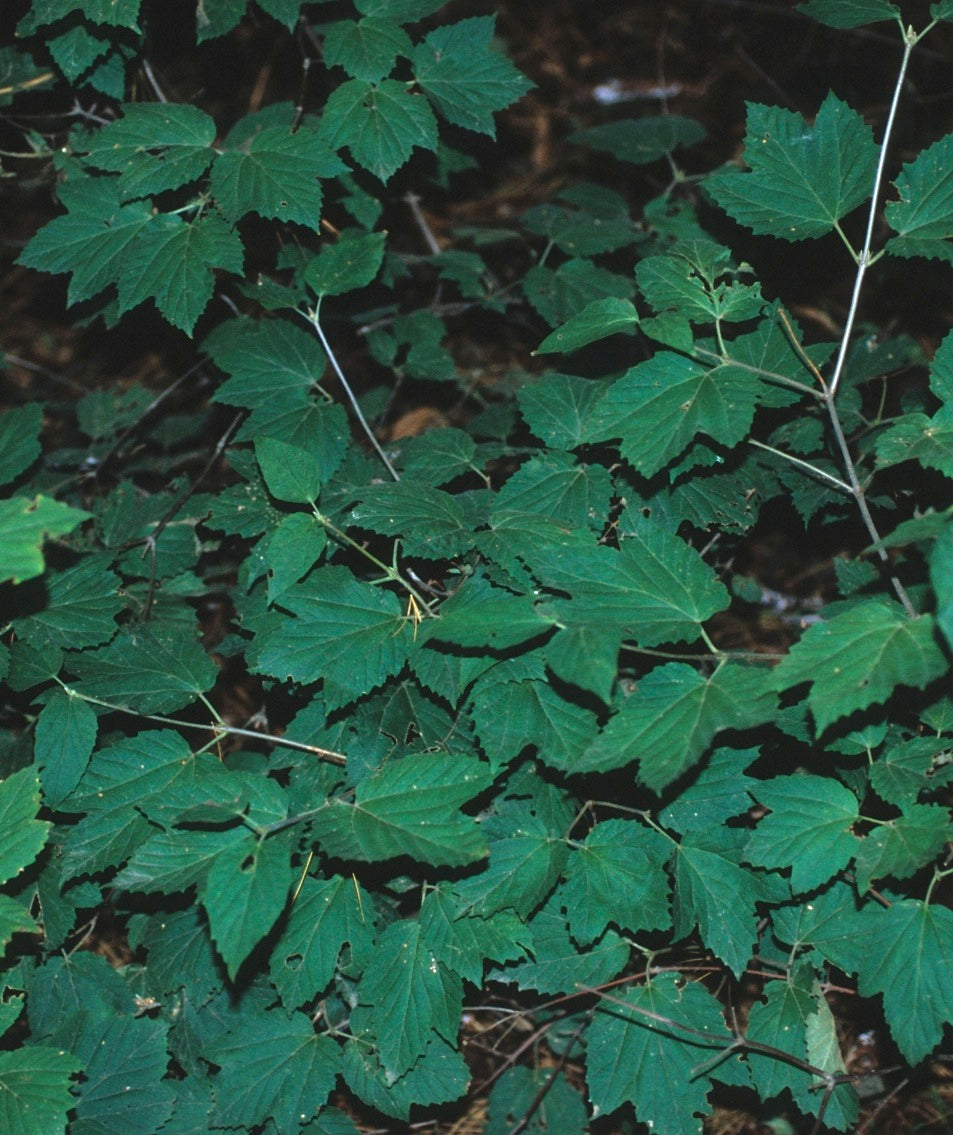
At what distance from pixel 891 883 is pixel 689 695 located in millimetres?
806

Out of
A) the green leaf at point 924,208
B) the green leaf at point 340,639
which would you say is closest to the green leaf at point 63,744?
the green leaf at point 340,639

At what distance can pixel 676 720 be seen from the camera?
1.95 m

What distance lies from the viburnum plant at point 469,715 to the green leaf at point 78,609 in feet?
0.04

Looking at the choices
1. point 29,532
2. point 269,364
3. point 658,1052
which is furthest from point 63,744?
point 658,1052

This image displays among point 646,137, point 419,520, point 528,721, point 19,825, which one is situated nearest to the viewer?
point 528,721

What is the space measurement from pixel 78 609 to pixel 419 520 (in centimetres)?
96

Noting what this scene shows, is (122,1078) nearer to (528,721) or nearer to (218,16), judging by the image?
(528,721)

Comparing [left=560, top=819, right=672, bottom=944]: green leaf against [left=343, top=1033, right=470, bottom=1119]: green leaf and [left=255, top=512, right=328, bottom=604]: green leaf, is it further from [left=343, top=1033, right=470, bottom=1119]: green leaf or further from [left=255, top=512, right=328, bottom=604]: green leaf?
[left=255, top=512, right=328, bottom=604]: green leaf

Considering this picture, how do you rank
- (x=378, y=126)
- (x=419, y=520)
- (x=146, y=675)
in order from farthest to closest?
(x=378, y=126)
(x=146, y=675)
(x=419, y=520)

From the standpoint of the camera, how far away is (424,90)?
9.45 ft

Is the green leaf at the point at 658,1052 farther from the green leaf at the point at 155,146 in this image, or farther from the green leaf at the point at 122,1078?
the green leaf at the point at 155,146

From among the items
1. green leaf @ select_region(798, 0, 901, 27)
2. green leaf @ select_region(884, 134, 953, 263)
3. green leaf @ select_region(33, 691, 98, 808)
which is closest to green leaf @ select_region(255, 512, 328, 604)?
green leaf @ select_region(33, 691, 98, 808)

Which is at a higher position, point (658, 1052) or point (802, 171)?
point (802, 171)

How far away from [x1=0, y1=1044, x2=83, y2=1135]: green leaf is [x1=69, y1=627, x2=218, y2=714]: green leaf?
796mm
